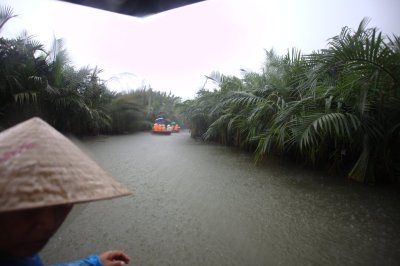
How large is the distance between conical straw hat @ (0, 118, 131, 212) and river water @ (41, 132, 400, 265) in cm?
19

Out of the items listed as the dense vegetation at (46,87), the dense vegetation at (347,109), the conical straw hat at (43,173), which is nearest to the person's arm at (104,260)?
the conical straw hat at (43,173)

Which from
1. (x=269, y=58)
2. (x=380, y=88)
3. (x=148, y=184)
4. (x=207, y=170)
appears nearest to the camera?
(x=380, y=88)

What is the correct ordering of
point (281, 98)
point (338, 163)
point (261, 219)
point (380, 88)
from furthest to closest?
point (281, 98) → point (338, 163) → point (380, 88) → point (261, 219)

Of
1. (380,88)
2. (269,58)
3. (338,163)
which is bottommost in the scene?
(338,163)

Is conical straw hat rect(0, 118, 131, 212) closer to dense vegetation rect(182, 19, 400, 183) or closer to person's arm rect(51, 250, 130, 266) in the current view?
person's arm rect(51, 250, 130, 266)

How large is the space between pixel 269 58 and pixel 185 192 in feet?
12.8

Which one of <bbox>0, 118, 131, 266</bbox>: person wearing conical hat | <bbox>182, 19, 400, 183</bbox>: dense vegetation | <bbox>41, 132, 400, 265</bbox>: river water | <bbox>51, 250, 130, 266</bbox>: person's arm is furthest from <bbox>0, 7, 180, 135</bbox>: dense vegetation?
<bbox>182, 19, 400, 183</bbox>: dense vegetation

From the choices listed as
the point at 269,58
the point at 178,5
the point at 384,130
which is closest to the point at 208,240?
the point at 178,5

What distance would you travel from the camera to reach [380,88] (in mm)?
2004

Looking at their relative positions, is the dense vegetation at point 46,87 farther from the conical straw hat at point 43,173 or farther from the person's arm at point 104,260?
the conical straw hat at point 43,173

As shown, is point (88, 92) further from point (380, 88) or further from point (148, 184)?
point (380, 88)

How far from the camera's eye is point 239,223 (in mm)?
1437

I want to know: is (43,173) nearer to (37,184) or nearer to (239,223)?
(37,184)

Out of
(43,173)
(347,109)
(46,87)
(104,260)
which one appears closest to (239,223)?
(104,260)
